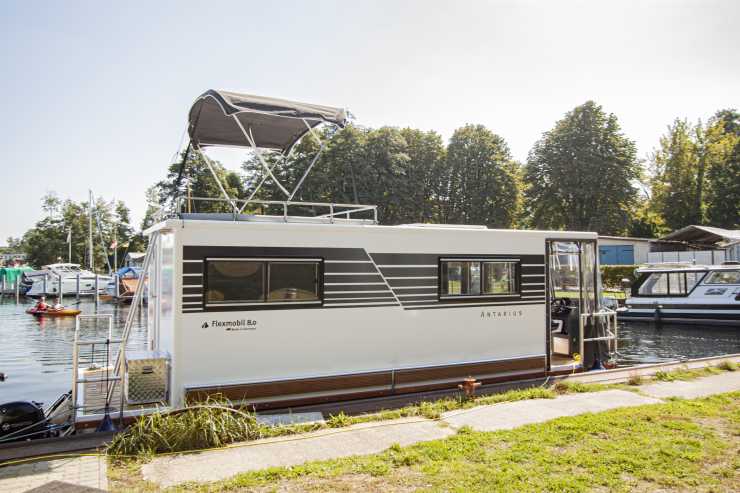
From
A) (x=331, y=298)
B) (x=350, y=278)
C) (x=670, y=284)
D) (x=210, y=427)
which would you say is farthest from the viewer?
(x=670, y=284)

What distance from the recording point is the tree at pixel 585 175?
139 ft

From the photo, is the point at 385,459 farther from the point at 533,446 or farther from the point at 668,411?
the point at 668,411

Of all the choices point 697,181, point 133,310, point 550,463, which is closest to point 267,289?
point 133,310

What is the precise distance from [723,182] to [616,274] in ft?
65.4

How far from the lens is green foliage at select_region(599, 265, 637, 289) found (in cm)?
3161

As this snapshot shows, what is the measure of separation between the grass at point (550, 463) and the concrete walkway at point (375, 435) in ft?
0.91

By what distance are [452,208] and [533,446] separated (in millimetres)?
40949

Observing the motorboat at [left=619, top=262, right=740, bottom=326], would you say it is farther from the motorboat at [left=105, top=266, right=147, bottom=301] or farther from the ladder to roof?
the motorboat at [left=105, top=266, right=147, bottom=301]

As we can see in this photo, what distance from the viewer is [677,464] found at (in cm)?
510

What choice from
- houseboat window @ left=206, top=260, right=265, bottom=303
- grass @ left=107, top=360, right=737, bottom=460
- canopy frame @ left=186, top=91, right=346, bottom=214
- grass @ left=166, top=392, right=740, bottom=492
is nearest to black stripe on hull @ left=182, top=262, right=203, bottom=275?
houseboat window @ left=206, top=260, right=265, bottom=303

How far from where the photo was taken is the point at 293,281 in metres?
7.59

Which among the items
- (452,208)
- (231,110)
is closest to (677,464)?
(231,110)

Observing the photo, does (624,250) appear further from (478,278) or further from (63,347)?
(63,347)

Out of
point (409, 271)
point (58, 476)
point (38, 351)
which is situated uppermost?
point (409, 271)
